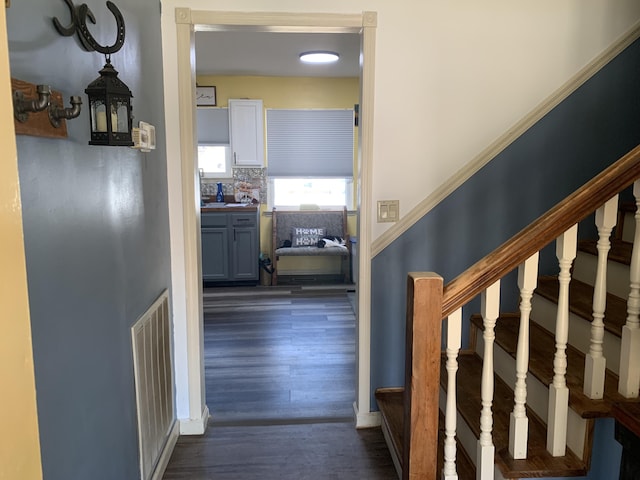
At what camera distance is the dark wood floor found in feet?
7.89

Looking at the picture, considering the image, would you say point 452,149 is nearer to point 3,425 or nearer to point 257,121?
point 3,425

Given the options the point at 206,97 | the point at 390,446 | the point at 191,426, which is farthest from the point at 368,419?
the point at 206,97

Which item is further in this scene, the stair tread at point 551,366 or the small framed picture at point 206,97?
the small framed picture at point 206,97

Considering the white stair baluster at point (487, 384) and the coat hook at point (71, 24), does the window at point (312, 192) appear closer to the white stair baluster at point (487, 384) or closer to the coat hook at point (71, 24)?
the white stair baluster at point (487, 384)

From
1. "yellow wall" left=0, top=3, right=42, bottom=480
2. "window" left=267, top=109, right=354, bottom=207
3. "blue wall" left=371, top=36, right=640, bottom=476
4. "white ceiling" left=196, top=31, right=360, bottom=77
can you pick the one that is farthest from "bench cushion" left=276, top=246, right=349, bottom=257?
"yellow wall" left=0, top=3, right=42, bottom=480

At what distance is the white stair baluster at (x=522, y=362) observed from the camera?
5.06 feet

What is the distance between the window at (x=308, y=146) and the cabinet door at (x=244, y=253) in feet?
2.41

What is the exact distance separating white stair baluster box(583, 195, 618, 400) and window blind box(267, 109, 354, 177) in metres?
4.69

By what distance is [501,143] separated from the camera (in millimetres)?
2613

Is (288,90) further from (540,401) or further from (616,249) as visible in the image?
(540,401)

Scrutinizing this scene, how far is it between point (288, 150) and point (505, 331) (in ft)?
13.9

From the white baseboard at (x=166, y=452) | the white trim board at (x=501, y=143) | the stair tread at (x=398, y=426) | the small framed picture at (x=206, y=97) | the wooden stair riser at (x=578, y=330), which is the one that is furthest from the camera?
the small framed picture at (x=206, y=97)

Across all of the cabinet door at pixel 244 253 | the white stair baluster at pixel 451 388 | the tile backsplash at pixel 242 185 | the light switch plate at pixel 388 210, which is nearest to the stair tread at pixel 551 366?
the white stair baluster at pixel 451 388

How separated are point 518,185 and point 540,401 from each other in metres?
1.22
